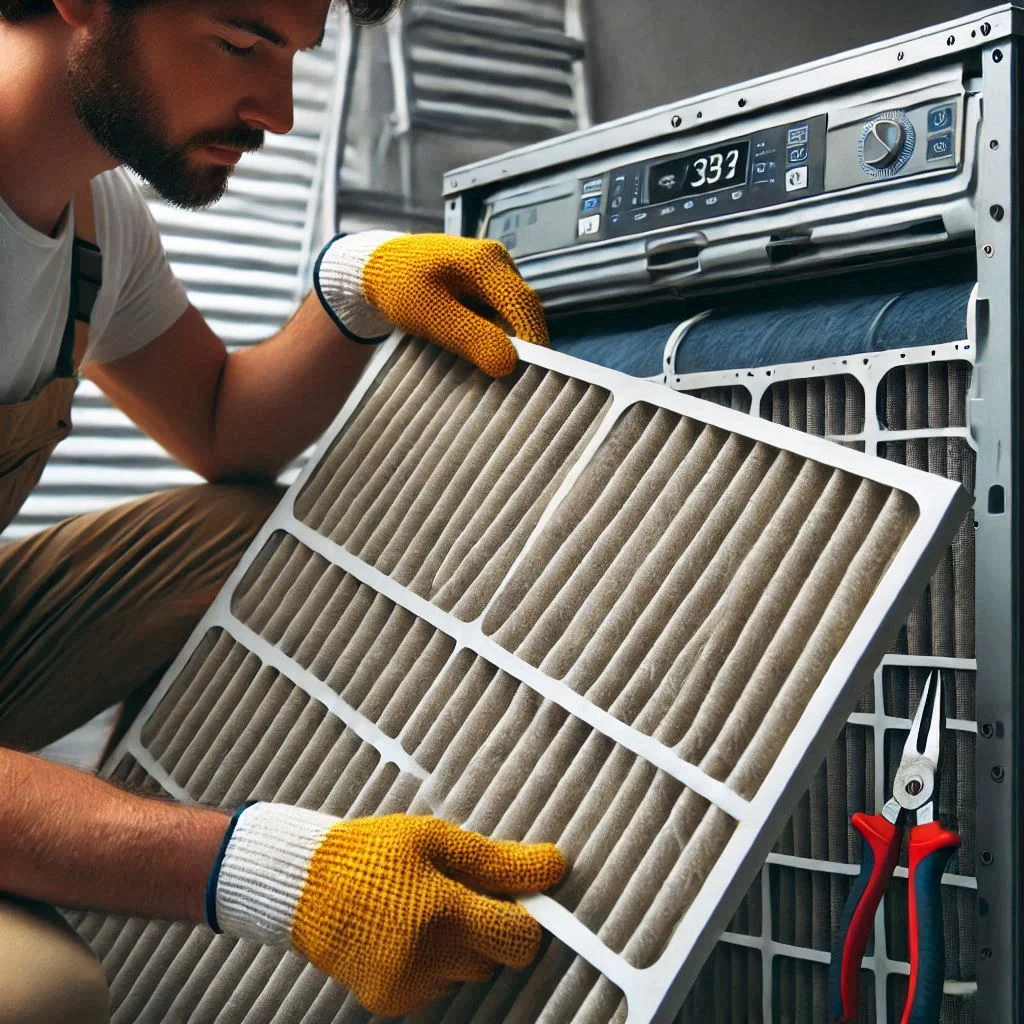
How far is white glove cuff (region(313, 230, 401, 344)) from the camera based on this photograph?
3.68ft

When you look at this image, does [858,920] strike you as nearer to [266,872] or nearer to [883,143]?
[266,872]

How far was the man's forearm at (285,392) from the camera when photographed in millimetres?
1236

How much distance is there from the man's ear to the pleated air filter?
1.26 ft

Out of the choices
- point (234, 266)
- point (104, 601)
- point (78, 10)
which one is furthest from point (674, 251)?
point (234, 266)

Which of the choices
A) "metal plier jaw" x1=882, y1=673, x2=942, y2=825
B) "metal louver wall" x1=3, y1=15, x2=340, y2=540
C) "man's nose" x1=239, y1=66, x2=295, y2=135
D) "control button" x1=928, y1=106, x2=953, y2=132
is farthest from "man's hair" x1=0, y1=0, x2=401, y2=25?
"metal plier jaw" x1=882, y1=673, x2=942, y2=825

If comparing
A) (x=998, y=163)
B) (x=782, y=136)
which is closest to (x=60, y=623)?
(x=782, y=136)

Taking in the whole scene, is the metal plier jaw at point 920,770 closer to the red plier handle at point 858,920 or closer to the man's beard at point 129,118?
the red plier handle at point 858,920

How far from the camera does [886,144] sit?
2.88 feet

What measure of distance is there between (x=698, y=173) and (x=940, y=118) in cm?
23

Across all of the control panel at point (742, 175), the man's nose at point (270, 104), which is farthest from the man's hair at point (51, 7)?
the control panel at point (742, 175)

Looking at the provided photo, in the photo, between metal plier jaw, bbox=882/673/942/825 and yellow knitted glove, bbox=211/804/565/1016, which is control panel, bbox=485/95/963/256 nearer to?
metal plier jaw, bbox=882/673/942/825

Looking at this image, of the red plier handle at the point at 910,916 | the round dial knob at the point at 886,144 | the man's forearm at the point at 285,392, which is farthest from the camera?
the man's forearm at the point at 285,392

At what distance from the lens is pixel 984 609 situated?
821 millimetres

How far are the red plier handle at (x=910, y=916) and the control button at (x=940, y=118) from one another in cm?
52
